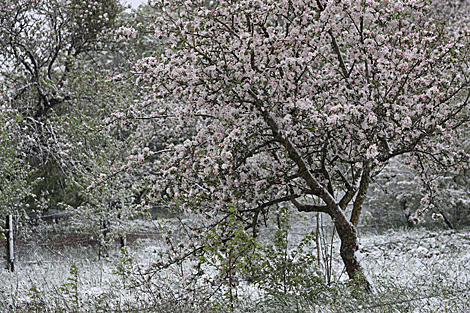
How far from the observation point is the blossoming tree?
4.59 m

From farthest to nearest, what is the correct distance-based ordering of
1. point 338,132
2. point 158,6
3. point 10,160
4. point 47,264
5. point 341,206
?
1. point 47,264
2. point 10,160
3. point 341,206
4. point 338,132
5. point 158,6

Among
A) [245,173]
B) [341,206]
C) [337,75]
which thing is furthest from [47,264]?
[337,75]

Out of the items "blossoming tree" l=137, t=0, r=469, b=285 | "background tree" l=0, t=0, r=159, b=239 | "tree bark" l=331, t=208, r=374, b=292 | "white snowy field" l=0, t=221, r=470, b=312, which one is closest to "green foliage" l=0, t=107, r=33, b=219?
"background tree" l=0, t=0, r=159, b=239

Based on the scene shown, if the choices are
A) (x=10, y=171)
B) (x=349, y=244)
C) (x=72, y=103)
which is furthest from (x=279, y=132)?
(x=72, y=103)

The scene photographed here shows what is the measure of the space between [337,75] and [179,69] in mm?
2229

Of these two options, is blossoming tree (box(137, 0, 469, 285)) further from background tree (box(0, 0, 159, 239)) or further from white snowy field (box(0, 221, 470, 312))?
background tree (box(0, 0, 159, 239))

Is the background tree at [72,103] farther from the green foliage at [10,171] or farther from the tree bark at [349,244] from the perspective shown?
the tree bark at [349,244]

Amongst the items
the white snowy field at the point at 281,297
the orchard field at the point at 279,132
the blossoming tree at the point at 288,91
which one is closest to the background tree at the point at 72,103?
the white snowy field at the point at 281,297

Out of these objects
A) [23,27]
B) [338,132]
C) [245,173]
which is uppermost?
[23,27]

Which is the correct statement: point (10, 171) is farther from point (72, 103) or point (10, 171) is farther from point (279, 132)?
point (279, 132)

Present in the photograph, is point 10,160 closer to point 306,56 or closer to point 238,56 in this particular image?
point 238,56

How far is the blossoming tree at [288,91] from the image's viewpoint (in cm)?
459

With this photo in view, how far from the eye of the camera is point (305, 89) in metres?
5.16

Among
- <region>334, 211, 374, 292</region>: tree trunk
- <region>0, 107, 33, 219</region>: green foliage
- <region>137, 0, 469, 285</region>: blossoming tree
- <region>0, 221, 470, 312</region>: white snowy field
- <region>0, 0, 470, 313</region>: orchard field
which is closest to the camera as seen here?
<region>0, 221, 470, 312</region>: white snowy field
